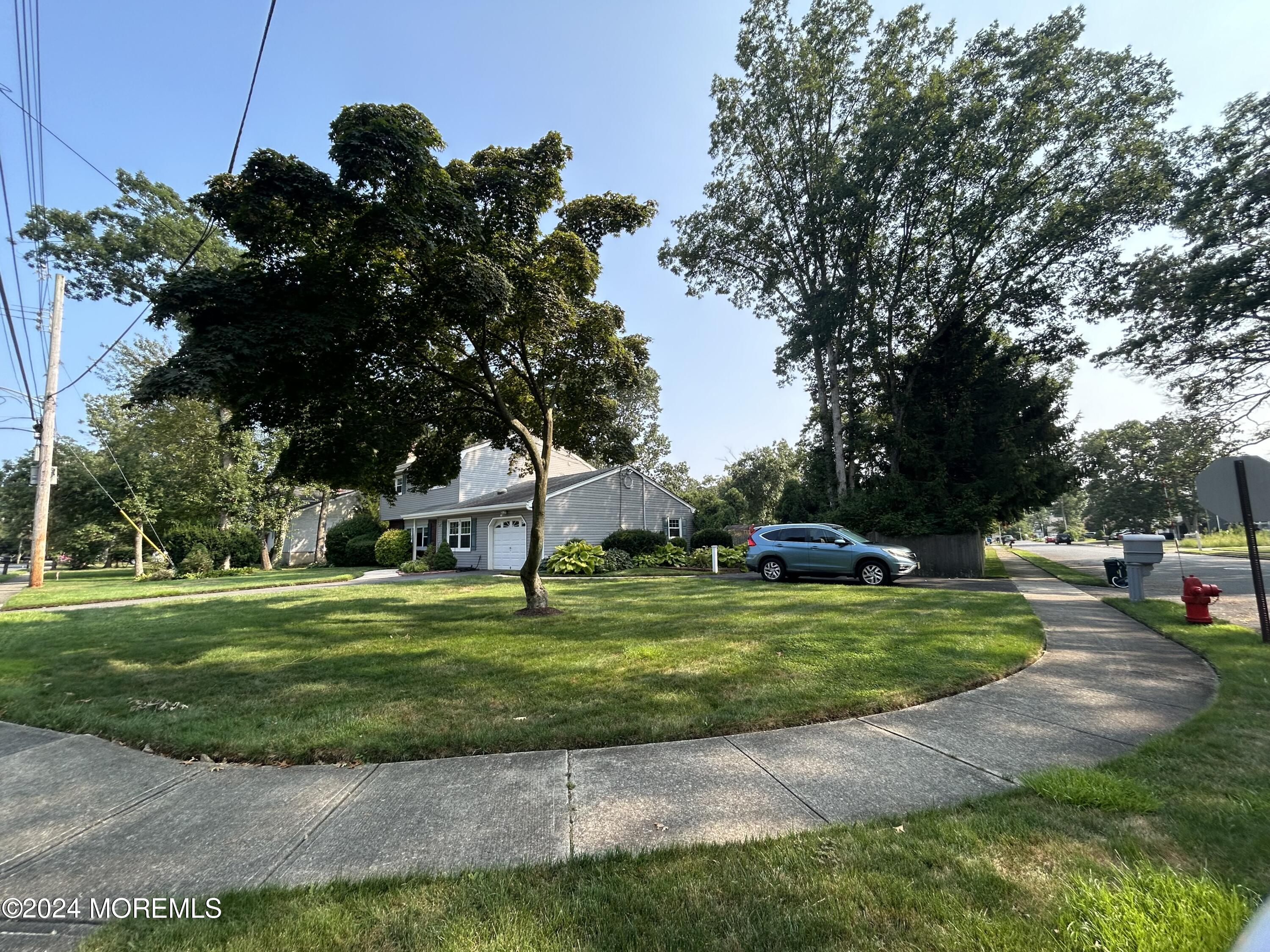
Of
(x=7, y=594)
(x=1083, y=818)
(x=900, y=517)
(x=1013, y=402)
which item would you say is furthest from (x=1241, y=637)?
(x=7, y=594)

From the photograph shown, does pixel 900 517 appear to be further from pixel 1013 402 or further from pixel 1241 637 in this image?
pixel 1241 637

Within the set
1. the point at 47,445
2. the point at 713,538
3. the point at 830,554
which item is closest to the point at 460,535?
the point at 713,538

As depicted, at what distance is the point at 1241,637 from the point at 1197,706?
3919 mm

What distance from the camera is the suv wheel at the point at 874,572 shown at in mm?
14297

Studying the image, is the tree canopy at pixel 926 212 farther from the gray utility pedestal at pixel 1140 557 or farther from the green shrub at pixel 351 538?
the green shrub at pixel 351 538

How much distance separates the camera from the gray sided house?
2309 centimetres

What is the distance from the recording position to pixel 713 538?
2405 centimetres

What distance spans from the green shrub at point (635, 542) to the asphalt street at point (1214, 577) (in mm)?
15001

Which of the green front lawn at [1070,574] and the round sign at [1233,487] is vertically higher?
the round sign at [1233,487]

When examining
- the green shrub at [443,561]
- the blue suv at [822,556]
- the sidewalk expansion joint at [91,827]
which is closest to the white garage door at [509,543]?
the green shrub at [443,561]

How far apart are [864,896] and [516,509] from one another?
20.7m

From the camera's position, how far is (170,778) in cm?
347

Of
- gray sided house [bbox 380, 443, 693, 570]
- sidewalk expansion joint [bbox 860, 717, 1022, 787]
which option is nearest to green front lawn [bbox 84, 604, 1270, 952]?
sidewalk expansion joint [bbox 860, 717, 1022, 787]

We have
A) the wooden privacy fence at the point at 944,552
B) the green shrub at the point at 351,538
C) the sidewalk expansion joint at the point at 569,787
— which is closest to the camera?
the sidewalk expansion joint at the point at 569,787
